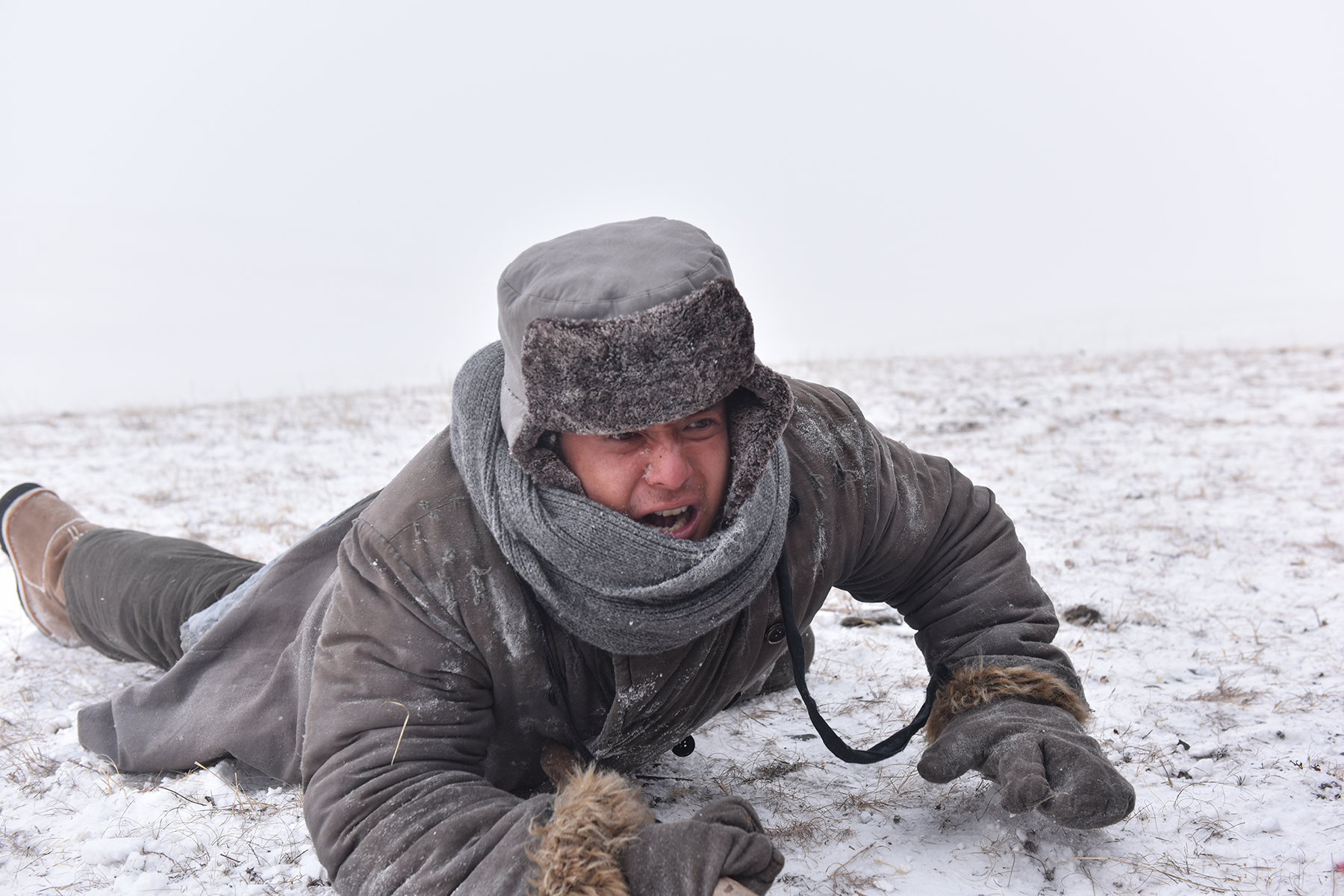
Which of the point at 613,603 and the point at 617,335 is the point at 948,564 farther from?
the point at 617,335

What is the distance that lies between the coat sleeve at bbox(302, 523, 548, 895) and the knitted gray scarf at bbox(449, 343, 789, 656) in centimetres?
23

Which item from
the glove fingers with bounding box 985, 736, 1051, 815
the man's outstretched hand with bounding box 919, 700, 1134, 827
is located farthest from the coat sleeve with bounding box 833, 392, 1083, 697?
the glove fingers with bounding box 985, 736, 1051, 815

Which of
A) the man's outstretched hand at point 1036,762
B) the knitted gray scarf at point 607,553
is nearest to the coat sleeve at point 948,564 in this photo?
the man's outstretched hand at point 1036,762

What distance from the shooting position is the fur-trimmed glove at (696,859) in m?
1.51

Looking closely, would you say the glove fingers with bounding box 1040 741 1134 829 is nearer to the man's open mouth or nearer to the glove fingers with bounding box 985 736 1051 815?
the glove fingers with bounding box 985 736 1051 815

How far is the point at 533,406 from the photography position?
1735 millimetres

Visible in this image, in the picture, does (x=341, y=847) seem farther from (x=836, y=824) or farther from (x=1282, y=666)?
(x=1282, y=666)

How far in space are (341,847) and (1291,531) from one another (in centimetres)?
424

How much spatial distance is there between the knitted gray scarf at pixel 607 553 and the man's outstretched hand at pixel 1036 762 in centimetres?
63

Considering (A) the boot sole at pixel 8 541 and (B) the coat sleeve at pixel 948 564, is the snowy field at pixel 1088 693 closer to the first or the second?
(A) the boot sole at pixel 8 541

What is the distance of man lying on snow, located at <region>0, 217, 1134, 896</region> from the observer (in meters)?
1.65

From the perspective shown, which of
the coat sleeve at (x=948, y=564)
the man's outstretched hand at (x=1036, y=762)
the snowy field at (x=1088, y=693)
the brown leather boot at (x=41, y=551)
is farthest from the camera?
the brown leather boot at (x=41, y=551)

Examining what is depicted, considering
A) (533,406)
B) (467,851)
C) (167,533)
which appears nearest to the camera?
(467,851)

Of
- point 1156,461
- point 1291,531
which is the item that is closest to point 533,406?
point 1291,531
